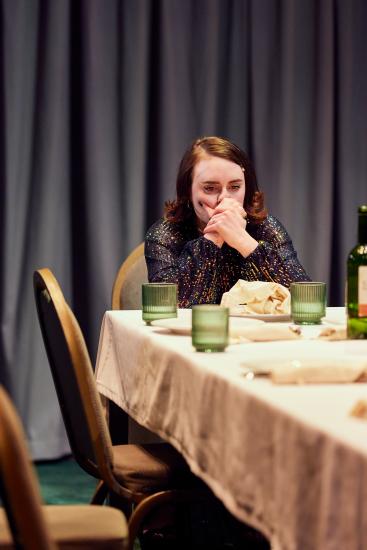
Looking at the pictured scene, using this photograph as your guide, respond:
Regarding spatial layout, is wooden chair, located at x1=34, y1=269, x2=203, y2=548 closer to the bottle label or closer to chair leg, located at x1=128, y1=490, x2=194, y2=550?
chair leg, located at x1=128, y1=490, x2=194, y2=550

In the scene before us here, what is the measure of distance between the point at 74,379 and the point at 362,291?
0.55 meters

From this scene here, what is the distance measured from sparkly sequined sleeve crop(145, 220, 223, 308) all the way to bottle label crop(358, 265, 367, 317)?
36.5 inches

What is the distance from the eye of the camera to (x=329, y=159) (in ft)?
13.0

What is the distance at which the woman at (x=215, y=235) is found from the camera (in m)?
2.54

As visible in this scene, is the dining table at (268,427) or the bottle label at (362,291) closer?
the dining table at (268,427)

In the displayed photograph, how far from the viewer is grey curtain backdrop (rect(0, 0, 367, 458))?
3.48 m

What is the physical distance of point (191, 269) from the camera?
2590mm

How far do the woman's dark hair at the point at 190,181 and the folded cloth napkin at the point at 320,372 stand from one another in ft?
5.05

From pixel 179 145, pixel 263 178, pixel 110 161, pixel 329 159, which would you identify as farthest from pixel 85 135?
pixel 329 159

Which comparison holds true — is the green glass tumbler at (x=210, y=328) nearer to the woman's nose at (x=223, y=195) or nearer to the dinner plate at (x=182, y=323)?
the dinner plate at (x=182, y=323)

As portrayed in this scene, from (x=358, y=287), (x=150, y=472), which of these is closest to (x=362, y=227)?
(x=358, y=287)

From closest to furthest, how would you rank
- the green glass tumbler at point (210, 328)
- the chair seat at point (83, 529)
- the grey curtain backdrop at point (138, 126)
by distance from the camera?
the chair seat at point (83, 529), the green glass tumbler at point (210, 328), the grey curtain backdrop at point (138, 126)

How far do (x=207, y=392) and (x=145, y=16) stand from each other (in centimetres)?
260

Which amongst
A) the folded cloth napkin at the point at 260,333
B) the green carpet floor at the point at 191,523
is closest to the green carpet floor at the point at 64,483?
the green carpet floor at the point at 191,523
